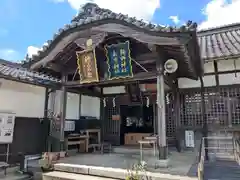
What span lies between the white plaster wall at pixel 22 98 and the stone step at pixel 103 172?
298 centimetres

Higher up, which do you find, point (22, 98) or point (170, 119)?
point (22, 98)

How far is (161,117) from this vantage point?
688 cm

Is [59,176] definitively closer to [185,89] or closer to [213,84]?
[185,89]

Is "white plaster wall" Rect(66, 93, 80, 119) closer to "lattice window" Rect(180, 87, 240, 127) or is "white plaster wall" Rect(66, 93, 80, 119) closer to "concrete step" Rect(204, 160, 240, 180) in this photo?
"lattice window" Rect(180, 87, 240, 127)

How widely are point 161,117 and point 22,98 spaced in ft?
18.6

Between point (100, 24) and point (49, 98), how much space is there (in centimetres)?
456

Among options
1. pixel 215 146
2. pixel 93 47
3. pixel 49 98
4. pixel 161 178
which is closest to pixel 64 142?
pixel 49 98

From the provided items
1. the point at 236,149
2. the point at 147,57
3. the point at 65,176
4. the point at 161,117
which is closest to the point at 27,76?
the point at 65,176

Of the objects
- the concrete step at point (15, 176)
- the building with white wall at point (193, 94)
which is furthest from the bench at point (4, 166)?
the building with white wall at point (193, 94)

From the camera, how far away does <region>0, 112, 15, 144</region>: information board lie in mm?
8008

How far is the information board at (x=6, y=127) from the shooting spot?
8008 mm

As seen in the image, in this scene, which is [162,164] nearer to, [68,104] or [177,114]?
[177,114]

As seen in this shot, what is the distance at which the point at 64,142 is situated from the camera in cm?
897

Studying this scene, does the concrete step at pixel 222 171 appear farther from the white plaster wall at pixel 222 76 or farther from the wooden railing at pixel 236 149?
the white plaster wall at pixel 222 76
